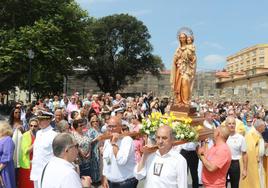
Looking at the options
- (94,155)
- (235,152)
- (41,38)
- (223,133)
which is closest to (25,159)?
(94,155)

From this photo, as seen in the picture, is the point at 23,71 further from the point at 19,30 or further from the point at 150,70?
the point at 150,70

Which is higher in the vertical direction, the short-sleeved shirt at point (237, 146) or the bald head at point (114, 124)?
the bald head at point (114, 124)

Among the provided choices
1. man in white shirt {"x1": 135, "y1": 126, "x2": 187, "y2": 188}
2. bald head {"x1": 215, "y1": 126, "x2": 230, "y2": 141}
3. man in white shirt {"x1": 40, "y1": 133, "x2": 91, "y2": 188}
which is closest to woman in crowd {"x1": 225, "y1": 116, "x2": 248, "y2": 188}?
bald head {"x1": 215, "y1": 126, "x2": 230, "y2": 141}

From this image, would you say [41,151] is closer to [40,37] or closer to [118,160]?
[118,160]

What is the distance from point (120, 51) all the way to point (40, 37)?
1291 inches

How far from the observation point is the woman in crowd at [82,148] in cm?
732

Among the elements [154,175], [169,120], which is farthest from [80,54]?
[154,175]

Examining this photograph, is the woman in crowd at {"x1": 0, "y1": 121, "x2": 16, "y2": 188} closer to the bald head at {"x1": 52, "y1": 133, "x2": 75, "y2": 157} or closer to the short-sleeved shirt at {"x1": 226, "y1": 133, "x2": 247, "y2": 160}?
the bald head at {"x1": 52, "y1": 133, "x2": 75, "y2": 157}

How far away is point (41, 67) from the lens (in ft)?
99.5

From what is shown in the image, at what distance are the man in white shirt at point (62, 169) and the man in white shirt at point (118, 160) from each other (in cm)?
175

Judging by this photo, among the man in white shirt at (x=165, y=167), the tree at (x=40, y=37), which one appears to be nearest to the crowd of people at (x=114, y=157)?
the man in white shirt at (x=165, y=167)

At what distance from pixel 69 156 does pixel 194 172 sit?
5.58 m

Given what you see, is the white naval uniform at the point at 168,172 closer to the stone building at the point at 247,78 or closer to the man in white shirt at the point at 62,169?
the man in white shirt at the point at 62,169

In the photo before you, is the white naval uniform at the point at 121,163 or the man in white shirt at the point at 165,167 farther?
the white naval uniform at the point at 121,163
